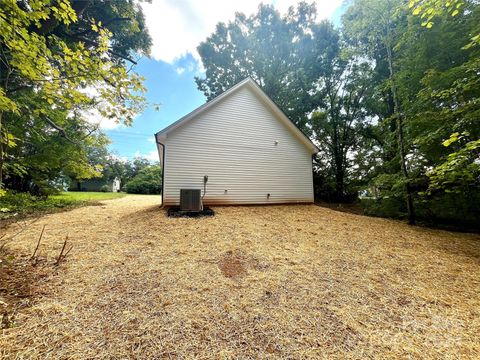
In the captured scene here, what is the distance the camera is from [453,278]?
316cm

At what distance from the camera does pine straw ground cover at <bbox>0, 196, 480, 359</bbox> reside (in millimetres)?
1707

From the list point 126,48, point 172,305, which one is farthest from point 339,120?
point 172,305

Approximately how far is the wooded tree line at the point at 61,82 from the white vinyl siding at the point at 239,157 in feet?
9.62

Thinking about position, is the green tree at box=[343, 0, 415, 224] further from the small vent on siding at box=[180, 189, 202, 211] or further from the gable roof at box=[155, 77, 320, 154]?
the small vent on siding at box=[180, 189, 202, 211]

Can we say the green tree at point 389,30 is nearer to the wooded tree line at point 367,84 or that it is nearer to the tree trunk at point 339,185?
the wooded tree line at point 367,84

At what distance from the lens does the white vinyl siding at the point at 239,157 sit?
809 cm

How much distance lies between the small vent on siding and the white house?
3.30 feet

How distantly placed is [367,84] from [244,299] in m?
15.6

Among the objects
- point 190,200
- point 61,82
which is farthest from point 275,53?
point 61,82

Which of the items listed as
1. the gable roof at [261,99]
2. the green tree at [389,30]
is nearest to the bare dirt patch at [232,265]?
the gable roof at [261,99]

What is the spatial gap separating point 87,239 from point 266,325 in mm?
4202

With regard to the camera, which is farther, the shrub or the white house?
the shrub

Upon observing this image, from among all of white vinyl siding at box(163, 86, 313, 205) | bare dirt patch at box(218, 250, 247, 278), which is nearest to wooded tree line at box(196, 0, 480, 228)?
white vinyl siding at box(163, 86, 313, 205)

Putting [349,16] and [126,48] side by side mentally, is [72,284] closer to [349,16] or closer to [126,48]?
[349,16]
